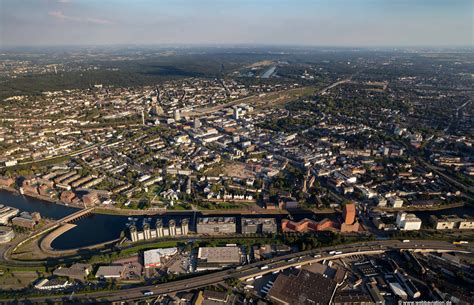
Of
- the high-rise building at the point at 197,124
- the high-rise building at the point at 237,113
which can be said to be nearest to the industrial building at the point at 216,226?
the high-rise building at the point at 197,124

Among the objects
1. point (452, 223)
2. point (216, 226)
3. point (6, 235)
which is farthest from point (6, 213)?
point (452, 223)

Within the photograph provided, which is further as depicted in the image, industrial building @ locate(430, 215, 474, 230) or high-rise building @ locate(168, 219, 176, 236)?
industrial building @ locate(430, 215, 474, 230)

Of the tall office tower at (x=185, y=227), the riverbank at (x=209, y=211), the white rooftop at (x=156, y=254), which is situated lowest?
the white rooftop at (x=156, y=254)

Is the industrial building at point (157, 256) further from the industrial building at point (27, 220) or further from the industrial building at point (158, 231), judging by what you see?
the industrial building at point (27, 220)

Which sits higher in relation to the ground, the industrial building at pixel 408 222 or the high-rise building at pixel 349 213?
the high-rise building at pixel 349 213

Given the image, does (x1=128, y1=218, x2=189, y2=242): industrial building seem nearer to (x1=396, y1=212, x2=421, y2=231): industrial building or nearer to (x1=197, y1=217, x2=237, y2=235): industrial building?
(x1=197, y1=217, x2=237, y2=235): industrial building

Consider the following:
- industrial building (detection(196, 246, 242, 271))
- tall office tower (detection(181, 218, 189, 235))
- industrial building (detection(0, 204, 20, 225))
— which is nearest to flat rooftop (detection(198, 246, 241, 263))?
industrial building (detection(196, 246, 242, 271))

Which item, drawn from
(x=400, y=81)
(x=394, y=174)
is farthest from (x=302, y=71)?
(x=394, y=174)

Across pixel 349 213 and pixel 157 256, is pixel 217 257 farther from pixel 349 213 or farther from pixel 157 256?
pixel 349 213
